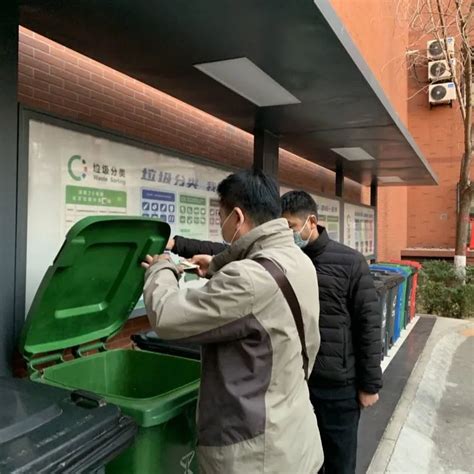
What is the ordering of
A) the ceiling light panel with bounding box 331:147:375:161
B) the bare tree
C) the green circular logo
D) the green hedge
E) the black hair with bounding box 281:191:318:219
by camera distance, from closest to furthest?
1. the black hair with bounding box 281:191:318:219
2. the green circular logo
3. the ceiling light panel with bounding box 331:147:375:161
4. the bare tree
5. the green hedge

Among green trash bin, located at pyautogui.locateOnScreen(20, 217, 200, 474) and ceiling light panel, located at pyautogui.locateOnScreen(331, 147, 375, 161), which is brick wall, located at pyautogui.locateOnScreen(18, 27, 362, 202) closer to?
green trash bin, located at pyautogui.locateOnScreen(20, 217, 200, 474)

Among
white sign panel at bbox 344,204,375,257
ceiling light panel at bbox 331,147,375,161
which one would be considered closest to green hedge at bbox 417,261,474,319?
white sign panel at bbox 344,204,375,257

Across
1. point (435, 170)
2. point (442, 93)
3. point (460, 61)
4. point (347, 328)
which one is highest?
point (442, 93)

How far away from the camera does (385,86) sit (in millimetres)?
10805

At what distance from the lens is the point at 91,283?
2.17 meters

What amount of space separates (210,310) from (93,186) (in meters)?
1.80

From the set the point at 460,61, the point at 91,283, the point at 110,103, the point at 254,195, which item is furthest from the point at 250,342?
the point at 460,61

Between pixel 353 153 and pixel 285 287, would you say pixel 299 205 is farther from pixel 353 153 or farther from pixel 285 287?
pixel 353 153

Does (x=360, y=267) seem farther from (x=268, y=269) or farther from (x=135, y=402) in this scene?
(x=135, y=402)

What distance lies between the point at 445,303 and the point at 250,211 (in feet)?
27.5

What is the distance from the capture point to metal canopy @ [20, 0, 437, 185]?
7.35ft

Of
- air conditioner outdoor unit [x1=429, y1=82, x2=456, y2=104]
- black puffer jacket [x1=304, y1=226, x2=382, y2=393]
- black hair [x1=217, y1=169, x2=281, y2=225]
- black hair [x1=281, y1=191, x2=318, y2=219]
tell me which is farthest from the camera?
air conditioner outdoor unit [x1=429, y1=82, x2=456, y2=104]

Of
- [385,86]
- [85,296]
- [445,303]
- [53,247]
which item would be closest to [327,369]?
[85,296]

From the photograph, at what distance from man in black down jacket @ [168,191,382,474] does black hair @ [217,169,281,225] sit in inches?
35.4
